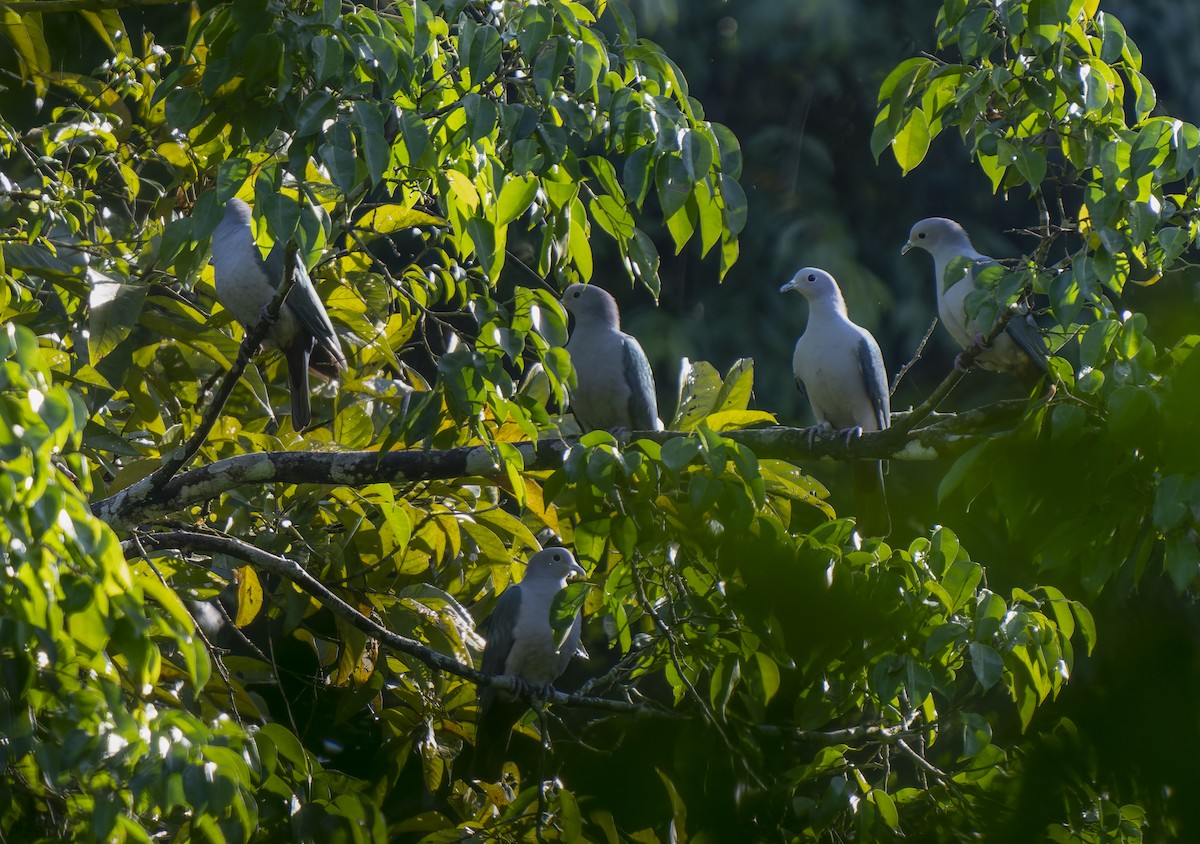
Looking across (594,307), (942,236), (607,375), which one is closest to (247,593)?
(607,375)

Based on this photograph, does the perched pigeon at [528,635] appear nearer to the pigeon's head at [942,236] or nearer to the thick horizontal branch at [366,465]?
the thick horizontal branch at [366,465]

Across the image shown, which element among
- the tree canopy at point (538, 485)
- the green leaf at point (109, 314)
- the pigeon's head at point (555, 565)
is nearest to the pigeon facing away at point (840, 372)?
the tree canopy at point (538, 485)

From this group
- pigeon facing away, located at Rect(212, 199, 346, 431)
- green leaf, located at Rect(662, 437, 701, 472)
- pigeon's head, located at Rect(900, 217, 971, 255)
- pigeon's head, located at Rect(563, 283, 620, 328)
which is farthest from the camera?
pigeon's head, located at Rect(900, 217, 971, 255)

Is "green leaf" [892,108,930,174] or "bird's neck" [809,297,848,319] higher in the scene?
"green leaf" [892,108,930,174]

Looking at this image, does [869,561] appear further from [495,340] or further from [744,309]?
[744,309]

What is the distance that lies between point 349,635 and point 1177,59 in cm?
544

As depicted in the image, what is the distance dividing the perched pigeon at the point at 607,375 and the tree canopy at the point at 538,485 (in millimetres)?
526

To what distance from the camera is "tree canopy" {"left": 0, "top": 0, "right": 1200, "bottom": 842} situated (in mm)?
1494

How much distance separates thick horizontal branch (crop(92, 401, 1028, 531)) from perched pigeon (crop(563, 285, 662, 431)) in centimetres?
115

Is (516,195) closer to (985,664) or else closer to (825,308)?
(985,664)

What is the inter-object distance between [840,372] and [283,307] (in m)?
1.77

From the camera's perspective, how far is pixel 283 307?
12.1 ft

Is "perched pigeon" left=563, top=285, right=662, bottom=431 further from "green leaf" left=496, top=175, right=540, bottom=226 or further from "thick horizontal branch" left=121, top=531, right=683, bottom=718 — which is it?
"green leaf" left=496, top=175, right=540, bottom=226

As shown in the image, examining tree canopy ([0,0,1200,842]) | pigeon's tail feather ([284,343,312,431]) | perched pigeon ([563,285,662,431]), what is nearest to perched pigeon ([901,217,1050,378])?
tree canopy ([0,0,1200,842])
